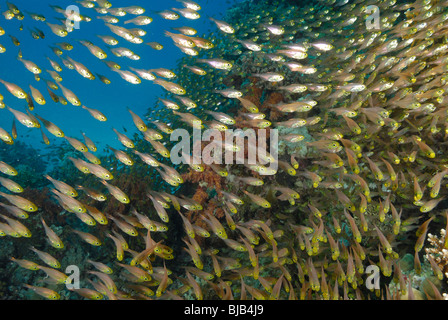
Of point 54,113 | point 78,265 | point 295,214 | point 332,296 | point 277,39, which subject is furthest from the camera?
point 54,113

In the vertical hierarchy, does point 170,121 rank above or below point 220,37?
below

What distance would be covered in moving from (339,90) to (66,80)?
110 metres

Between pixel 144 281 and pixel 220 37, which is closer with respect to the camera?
pixel 144 281

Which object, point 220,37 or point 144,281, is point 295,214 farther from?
point 220,37

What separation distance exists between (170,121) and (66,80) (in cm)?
10391

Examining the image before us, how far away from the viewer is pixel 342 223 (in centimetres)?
483

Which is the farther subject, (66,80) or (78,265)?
(66,80)

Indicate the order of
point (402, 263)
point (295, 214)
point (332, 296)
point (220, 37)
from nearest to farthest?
point (332, 296) < point (402, 263) < point (295, 214) < point (220, 37)

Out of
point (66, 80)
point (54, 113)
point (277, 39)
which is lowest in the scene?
point (277, 39)

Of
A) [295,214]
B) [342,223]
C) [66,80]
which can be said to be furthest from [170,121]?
[66,80]

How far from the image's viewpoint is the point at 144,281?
434cm

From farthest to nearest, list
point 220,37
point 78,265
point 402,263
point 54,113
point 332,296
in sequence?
point 54,113 < point 220,37 < point 78,265 < point 402,263 < point 332,296

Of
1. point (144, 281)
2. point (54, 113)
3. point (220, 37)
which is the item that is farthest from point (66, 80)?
point (144, 281)

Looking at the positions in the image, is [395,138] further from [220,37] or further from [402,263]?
[220,37]
